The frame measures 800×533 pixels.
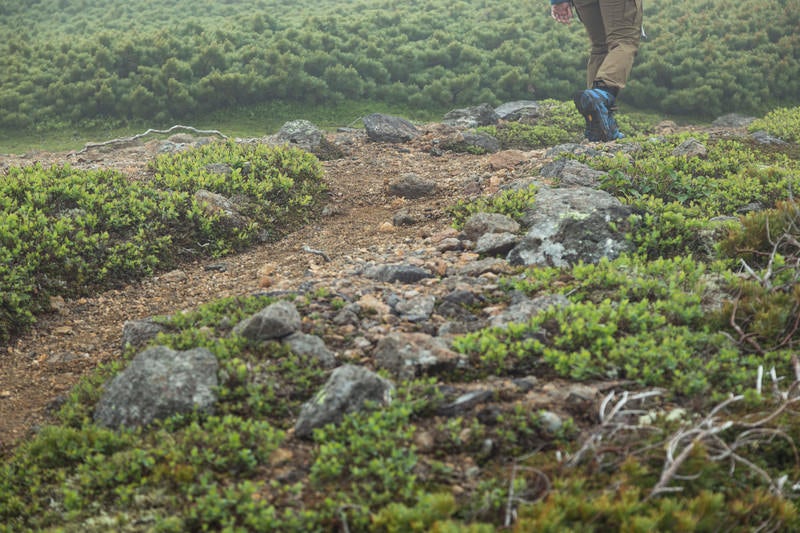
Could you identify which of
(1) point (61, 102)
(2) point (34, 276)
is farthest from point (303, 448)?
(1) point (61, 102)

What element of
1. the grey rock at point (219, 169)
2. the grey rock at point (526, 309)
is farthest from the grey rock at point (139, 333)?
the grey rock at point (219, 169)

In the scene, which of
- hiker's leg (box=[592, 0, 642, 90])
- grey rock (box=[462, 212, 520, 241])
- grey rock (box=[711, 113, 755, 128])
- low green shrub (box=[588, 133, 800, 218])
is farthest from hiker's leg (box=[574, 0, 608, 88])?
grey rock (box=[462, 212, 520, 241])

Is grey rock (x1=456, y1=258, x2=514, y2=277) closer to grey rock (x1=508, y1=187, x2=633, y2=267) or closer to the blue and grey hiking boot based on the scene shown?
grey rock (x1=508, y1=187, x2=633, y2=267)

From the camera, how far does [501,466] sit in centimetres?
349

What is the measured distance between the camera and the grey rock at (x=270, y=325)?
177 inches

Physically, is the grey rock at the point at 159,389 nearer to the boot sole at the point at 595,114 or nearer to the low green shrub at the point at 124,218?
the low green shrub at the point at 124,218

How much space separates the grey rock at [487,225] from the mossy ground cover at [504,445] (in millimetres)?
1422

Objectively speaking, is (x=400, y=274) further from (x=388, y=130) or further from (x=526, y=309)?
(x=388, y=130)

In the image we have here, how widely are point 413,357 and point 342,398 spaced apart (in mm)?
618

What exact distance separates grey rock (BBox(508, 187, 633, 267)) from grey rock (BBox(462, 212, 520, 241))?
175mm

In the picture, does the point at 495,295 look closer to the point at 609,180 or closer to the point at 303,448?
the point at 303,448

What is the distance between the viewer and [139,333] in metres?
5.10

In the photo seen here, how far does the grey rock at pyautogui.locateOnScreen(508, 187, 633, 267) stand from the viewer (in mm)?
5785

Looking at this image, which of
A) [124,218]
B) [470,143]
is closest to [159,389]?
[124,218]
